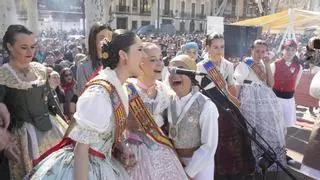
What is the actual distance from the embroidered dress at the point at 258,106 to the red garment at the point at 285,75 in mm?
727

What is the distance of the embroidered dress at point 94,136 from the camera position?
199 centimetres

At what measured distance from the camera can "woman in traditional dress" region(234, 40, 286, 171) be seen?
5121 mm

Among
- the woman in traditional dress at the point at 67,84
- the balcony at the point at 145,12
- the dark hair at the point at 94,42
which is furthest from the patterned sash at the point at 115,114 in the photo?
the balcony at the point at 145,12

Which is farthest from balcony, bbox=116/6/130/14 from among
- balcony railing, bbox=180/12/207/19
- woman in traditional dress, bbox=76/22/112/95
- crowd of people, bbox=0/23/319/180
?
woman in traditional dress, bbox=76/22/112/95

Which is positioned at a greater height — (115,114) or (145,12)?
(145,12)

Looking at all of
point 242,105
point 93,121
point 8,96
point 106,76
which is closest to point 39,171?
point 93,121

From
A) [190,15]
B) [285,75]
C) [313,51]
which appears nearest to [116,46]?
[313,51]

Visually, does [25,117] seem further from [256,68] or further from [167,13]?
[167,13]

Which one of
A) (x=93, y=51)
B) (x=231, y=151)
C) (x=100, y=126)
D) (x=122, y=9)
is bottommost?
(x=231, y=151)

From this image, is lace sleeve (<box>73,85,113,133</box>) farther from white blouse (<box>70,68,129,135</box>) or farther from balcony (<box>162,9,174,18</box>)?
A: balcony (<box>162,9,174,18</box>)

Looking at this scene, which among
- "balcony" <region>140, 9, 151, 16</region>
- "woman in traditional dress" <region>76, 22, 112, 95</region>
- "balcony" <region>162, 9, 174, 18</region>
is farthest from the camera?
"balcony" <region>162, 9, 174, 18</region>

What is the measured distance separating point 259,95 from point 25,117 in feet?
10.2

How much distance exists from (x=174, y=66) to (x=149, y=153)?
0.66m

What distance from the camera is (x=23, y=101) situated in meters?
2.99
